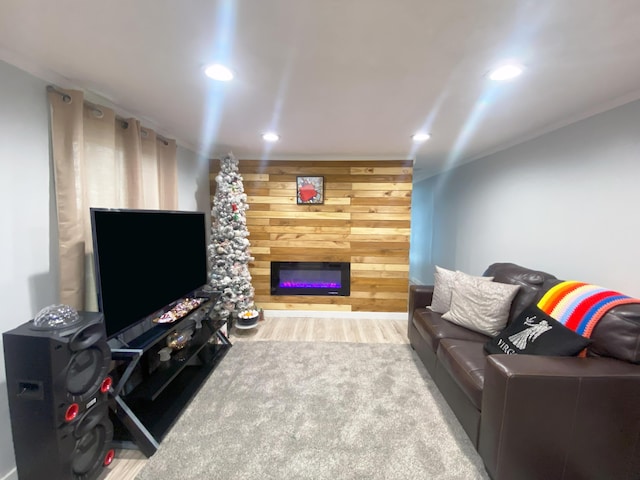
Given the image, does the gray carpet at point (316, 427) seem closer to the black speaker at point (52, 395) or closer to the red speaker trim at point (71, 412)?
the black speaker at point (52, 395)

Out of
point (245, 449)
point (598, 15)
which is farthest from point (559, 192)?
point (245, 449)

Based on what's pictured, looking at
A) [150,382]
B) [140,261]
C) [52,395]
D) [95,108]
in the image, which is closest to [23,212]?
→ [140,261]

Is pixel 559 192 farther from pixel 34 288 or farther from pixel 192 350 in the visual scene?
pixel 34 288

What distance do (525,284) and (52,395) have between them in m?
3.11

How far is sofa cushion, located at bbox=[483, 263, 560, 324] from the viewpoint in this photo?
6.71ft

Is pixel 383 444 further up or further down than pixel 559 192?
further down

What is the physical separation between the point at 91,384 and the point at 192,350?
948mm

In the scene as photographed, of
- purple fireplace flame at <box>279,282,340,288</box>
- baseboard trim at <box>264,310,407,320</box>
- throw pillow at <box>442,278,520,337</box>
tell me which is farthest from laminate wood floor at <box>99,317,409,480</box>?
throw pillow at <box>442,278,520,337</box>

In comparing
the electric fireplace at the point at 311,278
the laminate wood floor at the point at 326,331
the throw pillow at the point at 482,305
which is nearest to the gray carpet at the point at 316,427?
the laminate wood floor at the point at 326,331

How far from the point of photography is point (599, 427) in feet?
4.22

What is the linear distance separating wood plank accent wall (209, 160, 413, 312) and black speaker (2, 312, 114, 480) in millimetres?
2499

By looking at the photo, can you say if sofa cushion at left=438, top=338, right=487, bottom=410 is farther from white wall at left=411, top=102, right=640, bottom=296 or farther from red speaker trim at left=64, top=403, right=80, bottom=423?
red speaker trim at left=64, top=403, right=80, bottom=423

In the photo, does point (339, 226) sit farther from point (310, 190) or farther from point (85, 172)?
point (85, 172)

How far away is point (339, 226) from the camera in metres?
3.72
